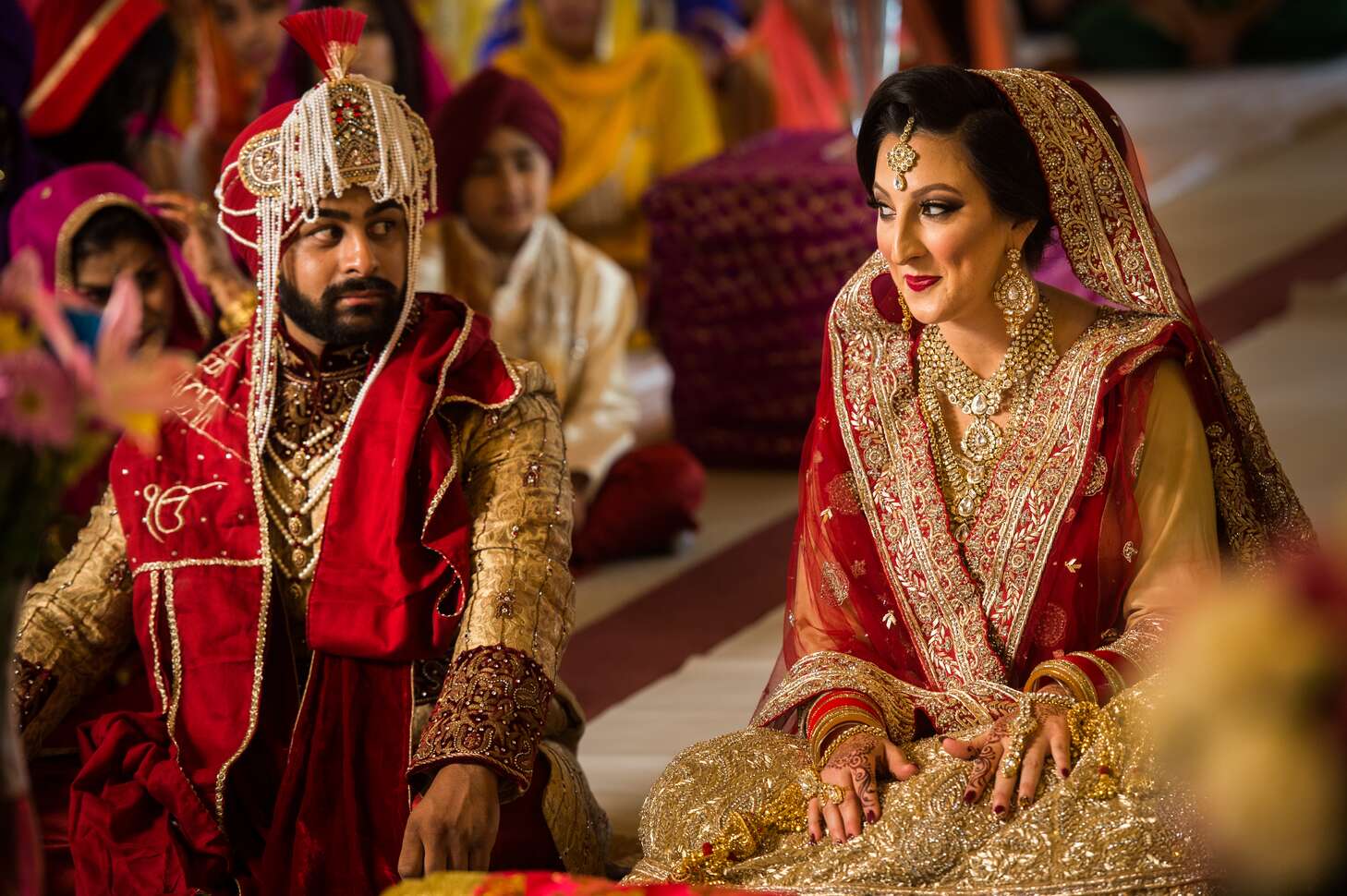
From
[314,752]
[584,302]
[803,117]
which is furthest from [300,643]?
[803,117]

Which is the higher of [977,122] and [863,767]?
[977,122]

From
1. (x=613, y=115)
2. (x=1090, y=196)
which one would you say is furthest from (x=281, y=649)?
(x=613, y=115)

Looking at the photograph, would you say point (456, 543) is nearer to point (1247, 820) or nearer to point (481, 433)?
point (481, 433)

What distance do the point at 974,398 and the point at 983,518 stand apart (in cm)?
15

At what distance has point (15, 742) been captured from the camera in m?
1.96

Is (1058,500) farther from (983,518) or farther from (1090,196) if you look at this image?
(1090,196)

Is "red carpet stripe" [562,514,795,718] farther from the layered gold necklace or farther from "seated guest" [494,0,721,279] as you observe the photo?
"seated guest" [494,0,721,279]

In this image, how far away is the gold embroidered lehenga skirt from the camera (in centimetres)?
231

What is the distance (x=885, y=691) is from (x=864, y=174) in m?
0.64

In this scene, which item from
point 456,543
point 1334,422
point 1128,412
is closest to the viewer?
point 1128,412

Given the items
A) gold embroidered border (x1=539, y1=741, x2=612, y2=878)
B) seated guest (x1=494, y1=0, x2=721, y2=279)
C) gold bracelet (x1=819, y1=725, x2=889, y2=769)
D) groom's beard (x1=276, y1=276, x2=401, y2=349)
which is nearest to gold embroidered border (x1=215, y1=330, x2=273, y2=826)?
groom's beard (x1=276, y1=276, x2=401, y2=349)

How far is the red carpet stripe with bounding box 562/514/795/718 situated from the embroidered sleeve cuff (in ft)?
3.89

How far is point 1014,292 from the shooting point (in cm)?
264

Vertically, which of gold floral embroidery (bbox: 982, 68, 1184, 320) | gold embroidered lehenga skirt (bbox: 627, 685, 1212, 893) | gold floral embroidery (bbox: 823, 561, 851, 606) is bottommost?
gold embroidered lehenga skirt (bbox: 627, 685, 1212, 893)
